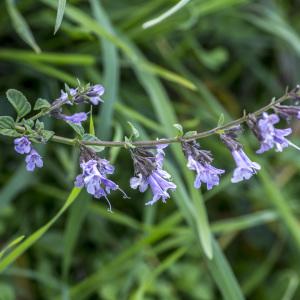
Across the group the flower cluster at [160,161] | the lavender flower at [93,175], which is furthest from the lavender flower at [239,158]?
the lavender flower at [93,175]

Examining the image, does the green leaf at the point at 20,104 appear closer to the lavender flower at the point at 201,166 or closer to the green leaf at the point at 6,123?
the green leaf at the point at 6,123

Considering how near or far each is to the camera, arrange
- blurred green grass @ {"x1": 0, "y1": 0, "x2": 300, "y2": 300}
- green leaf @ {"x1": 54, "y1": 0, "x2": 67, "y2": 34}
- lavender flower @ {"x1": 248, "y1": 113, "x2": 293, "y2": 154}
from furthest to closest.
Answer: blurred green grass @ {"x1": 0, "y1": 0, "x2": 300, "y2": 300} < green leaf @ {"x1": 54, "y1": 0, "x2": 67, "y2": 34} < lavender flower @ {"x1": 248, "y1": 113, "x2": 293, "y2": 154}

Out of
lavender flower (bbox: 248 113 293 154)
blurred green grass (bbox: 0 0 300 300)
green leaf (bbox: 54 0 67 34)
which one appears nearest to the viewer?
lavender flower (bbox: 248 113 293 154)

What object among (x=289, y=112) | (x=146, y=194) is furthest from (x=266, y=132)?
(x=146, y=194)

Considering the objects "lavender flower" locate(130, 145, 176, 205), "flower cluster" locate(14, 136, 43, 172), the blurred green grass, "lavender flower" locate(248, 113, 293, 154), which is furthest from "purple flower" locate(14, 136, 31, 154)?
the blurred green grass

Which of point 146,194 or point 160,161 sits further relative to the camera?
point 146,194

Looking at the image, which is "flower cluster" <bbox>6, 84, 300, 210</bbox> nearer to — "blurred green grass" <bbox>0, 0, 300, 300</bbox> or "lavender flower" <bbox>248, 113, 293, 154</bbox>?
"lavender flower" <bbox>248, 113, 293, 154</bbox>

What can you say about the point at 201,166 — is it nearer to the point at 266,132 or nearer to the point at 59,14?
the point at 266,132
